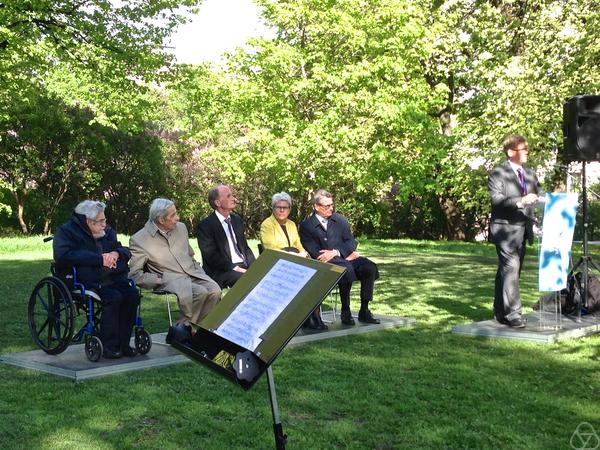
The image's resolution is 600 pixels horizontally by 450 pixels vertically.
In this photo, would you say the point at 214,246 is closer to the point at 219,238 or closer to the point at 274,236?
the point at 219,238

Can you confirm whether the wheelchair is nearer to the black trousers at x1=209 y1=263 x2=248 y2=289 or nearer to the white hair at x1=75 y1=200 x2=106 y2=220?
the white hair at x1=75 y1=200 x2=106 y2=220

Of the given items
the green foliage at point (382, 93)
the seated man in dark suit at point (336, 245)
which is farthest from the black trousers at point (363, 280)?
the green foliage at point (382, 93)

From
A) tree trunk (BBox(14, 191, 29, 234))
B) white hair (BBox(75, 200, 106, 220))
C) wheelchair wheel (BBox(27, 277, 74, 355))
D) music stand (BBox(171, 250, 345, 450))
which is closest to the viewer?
music stand (BBox(171, 250, 345, 450))

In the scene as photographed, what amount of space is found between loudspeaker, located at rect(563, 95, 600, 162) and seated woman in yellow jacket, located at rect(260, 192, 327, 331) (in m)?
3.29

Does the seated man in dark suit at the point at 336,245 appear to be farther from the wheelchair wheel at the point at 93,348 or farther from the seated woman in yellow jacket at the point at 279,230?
the wheelchair wheel at the point at 93,348

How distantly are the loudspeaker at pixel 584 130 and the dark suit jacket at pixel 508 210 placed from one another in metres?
0.90

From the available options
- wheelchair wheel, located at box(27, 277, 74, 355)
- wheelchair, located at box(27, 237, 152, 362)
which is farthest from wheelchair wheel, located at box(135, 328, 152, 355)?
wheelchair wheel, located at box(27, 277, 74, 355)

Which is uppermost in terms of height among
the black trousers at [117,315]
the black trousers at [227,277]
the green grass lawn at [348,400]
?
the black trousers at [227,277]

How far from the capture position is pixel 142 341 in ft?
23.9

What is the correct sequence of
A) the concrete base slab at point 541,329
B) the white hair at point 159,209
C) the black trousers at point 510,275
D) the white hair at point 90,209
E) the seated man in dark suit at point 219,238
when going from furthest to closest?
the black trousers at point 510,275, the seated man in dark suit at point 219,238, the concrete base slab at point 541,329, the white hair at point 159,209, the white hair at point 90,209

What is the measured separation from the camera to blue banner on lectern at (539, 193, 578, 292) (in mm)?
8609

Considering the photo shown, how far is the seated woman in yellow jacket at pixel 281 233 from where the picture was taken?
887 centimetres

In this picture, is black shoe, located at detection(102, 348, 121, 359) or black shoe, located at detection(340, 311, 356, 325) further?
black shoe, located at detection(340, 311, 356, 325)

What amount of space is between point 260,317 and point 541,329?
583cm
